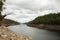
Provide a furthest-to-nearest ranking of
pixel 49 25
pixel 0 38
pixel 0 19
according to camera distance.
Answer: pixel 49 25 → pixel 0 19 → pixel 0 38

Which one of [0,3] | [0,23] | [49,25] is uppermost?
[0,3]

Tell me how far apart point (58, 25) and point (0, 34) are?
140 meters

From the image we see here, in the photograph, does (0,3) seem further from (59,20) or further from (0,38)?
(59,20)

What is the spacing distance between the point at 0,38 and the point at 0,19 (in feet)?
21.4

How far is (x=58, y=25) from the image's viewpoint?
152 meters

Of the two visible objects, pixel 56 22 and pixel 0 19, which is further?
pixel 56 22

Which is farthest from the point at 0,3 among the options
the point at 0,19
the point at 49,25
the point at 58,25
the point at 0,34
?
the point at 49,25

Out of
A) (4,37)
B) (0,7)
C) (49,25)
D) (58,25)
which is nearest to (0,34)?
(4,37)

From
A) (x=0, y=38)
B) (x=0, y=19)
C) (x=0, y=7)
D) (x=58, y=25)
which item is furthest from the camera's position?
(x=58, y=25)

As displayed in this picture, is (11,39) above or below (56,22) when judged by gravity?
above

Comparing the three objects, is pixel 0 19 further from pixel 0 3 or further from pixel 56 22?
pixel 56 22

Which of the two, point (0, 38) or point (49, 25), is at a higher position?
point (0, 38)

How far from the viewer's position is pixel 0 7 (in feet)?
80.4

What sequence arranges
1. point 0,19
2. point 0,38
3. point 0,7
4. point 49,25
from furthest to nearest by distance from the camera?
point 49,25 < point 0,7 < point 0,19 < point 0,38
